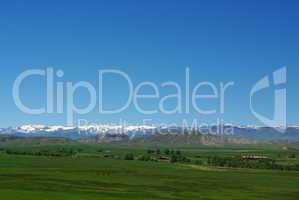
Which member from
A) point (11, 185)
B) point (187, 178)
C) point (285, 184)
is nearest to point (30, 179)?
point (11, 185)

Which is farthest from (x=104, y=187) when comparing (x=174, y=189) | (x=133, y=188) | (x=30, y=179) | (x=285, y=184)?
(x=285, y=184)

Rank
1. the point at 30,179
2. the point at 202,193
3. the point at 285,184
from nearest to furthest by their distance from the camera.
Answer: the point at 202,193 → the point at 30,179 → the point at 285,184

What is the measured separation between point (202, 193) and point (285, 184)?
28689 mm

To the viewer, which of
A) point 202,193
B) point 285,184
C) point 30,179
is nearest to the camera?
point 202,193

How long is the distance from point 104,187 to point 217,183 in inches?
986

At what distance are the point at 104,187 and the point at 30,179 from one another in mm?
17773

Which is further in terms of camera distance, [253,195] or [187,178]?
[187,178]

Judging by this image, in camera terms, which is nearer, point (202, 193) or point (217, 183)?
point (202, 193)

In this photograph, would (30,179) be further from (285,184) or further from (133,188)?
(285,184)

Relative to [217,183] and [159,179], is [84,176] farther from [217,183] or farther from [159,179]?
[217,183]

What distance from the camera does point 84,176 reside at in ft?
384

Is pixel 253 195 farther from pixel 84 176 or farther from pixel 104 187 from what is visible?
pixel 84 176

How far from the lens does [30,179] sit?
345 ft

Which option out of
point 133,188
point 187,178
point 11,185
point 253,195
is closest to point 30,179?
point 11,185
